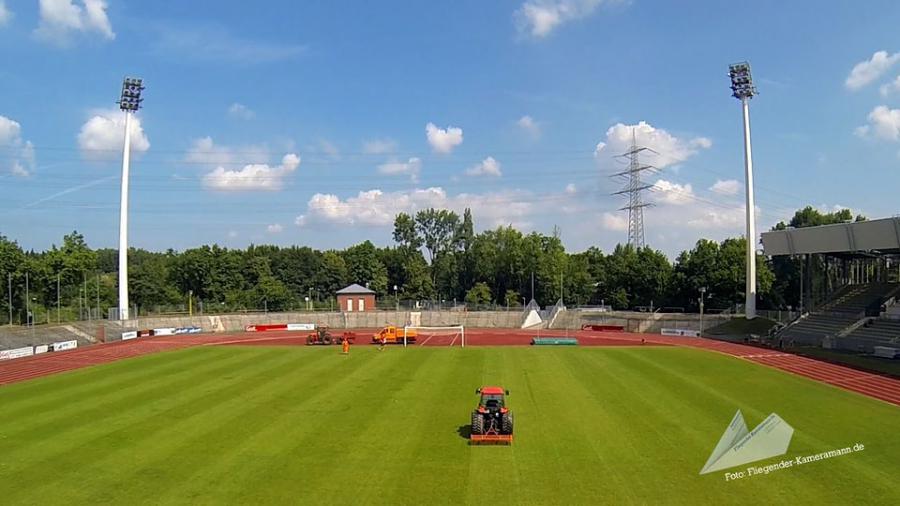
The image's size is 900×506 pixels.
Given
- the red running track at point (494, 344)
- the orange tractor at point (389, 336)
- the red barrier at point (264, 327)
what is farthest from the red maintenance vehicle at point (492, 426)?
the red barrier at point (264, 327)

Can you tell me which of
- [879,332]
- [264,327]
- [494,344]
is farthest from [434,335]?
[879,332]

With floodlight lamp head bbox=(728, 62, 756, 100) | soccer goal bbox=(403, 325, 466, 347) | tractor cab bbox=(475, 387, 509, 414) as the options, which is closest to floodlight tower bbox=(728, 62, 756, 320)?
Result: floodlight lamp head bbox=(728, 62, 756, 100)

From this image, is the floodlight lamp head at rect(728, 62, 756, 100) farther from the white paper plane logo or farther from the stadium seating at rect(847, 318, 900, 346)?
the white paper plane logo

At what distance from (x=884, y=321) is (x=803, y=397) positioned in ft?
92.4

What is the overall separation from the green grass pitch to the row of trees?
145ft

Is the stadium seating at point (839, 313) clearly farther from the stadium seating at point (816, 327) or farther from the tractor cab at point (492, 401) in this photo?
the tractor cab at point (492, 401)

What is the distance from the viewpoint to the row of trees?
74.8m

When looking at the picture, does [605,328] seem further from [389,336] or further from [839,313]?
[389,336]

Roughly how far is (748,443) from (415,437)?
428 inches

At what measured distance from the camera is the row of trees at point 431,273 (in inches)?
2943

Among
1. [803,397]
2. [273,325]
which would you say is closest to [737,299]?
[803,397]

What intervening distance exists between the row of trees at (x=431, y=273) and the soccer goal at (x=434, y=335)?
31.9m

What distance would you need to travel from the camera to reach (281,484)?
50.7ft

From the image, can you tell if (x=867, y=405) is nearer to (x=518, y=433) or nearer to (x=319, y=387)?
(x=518, y=433)
